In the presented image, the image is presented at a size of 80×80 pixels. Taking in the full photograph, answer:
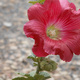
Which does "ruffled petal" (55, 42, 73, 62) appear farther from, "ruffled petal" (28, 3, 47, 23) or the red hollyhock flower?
"ruffled petal" (28, 3, 47, 23)

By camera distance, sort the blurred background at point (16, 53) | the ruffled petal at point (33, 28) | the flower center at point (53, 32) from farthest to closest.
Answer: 1. the blurred background at point (16, 53)
2. the flower center at point (53, 32)
3. the ruffled petal at point (33, 28)

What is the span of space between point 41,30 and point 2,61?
3.89ft

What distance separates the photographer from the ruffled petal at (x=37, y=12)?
799 millimetres

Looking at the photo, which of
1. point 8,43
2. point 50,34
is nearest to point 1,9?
point 8,43

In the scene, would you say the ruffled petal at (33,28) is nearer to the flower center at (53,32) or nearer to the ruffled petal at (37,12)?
the ruffled petal at (37,12)

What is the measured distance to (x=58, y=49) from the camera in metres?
0.80

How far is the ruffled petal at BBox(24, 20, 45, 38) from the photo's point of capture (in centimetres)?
80

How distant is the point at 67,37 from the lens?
902 millimetres

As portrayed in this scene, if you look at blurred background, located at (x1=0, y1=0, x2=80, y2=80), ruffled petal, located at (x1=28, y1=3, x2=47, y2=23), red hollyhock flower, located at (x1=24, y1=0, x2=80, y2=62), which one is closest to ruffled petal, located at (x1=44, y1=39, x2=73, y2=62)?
red hollyhock flower, located at (x1=24, y1=0, x2=80, y2=62)

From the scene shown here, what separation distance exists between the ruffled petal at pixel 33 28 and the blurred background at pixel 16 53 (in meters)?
1.02

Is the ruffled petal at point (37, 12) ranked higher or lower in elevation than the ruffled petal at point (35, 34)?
higher

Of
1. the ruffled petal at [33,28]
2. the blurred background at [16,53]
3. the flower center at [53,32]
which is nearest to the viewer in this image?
the ruffled petal at [33,28]

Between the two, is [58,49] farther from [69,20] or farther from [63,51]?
[69,20]

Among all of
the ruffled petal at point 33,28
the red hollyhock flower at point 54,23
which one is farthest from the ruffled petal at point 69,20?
the ruffled petal at point 33,28
